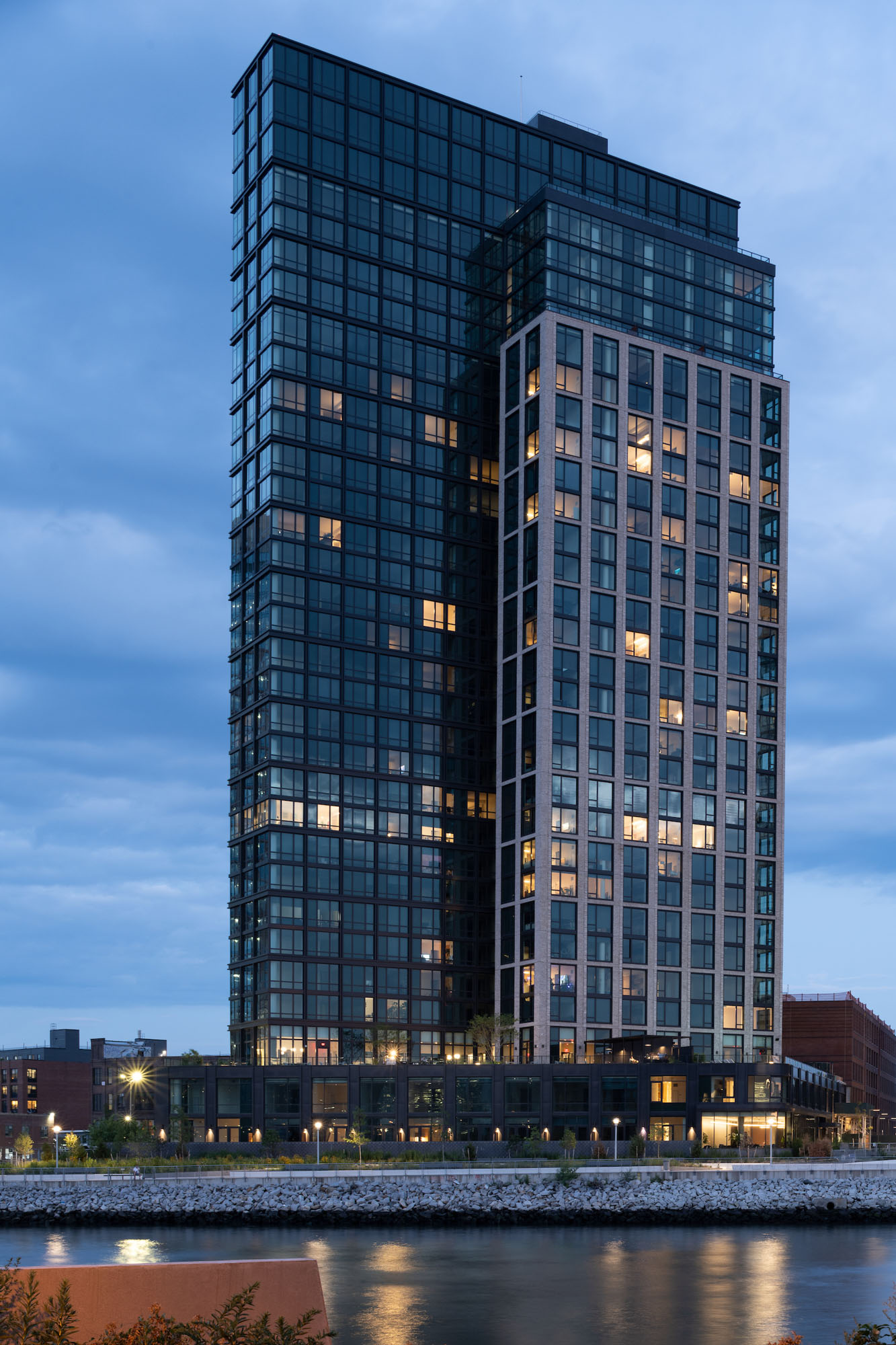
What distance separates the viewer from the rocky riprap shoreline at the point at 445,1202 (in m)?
91.1

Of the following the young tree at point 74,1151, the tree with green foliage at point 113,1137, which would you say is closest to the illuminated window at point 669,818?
the tree with green foliage at point 113,1137

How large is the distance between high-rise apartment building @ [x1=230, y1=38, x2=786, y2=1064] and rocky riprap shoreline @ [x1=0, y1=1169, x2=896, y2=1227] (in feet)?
158

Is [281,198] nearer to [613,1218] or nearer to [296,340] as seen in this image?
[296,340]

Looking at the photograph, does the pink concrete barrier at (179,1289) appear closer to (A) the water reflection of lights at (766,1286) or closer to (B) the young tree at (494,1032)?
(A) the water reflection of lights at (766,1286)

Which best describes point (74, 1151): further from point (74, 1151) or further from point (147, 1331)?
point (147, 1331)

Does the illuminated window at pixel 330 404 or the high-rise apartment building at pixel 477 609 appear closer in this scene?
the high-rise apartment building at pixel 477 609

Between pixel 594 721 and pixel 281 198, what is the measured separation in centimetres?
6521

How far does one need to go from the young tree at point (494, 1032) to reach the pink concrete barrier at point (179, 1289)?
434ft

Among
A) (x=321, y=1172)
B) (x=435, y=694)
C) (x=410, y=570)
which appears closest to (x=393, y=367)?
(x=410, y=570)

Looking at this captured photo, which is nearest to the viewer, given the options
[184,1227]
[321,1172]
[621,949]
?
[184,1227]

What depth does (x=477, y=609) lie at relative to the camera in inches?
6634

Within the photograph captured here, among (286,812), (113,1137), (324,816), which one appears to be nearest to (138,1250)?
(113,1137)

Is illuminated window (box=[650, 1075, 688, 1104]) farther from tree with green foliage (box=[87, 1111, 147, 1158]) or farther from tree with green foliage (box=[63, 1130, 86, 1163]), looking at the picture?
tree with green foliage (box=[63, 1130, 86, 1163])

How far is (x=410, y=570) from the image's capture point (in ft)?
541
